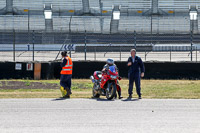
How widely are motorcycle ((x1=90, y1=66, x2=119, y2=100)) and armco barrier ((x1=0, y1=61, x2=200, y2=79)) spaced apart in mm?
7507

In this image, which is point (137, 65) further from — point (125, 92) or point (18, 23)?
point (18, 23)

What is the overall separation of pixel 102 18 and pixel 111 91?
28706mm

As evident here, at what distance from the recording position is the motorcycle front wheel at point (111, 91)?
14.1 metres

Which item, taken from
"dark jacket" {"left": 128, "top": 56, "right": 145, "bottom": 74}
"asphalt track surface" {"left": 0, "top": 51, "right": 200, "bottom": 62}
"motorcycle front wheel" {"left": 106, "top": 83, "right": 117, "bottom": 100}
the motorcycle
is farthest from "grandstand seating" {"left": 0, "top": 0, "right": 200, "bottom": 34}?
"motorcycle front wheel" {"left": 106, "top": 83, "right": 117, "bottom": 100}

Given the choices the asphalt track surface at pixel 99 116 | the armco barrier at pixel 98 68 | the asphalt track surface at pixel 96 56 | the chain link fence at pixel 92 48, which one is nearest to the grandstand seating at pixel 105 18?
the chain link fence at pixel 92 48

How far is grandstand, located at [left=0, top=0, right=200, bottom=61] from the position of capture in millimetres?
39875

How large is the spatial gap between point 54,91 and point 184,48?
506 inches

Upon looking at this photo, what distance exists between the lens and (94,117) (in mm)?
10477

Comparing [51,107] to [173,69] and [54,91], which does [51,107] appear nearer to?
[54,91]

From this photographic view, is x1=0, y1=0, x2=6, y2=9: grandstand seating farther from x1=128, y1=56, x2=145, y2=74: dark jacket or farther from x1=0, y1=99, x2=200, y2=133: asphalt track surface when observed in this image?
x1=0, y1=99, x2=200, y2=133: asphalt track surface

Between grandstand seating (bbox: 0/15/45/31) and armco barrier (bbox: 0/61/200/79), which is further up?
grandstand seating (bbox: 0/15/45/31)

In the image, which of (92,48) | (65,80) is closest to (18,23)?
(92,48)

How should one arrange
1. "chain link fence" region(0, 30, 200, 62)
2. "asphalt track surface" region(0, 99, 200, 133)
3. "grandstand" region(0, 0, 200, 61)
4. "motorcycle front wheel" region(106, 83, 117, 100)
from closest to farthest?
"asphalt track surface" region(0, 99, 200, 133) → "motorcycle front wheel" region(106, 83, 117, 100) → "chain link fence" region(0, 30, 200, 62) → "grandstand" region(0, 0, 200, 61)

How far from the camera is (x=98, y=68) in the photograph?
22.8 metres
